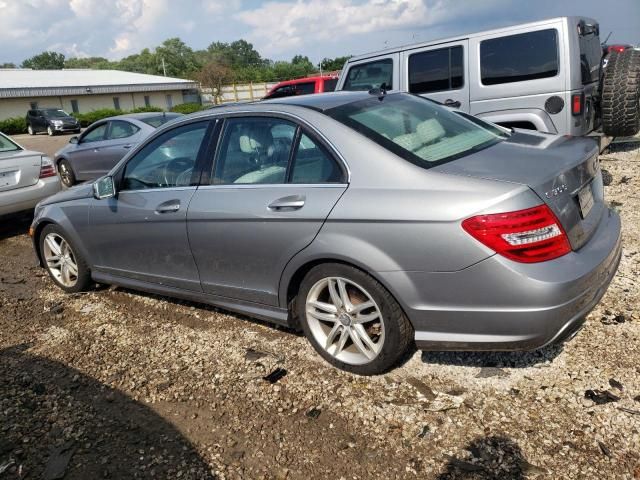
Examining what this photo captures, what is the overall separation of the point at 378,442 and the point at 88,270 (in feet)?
10.7

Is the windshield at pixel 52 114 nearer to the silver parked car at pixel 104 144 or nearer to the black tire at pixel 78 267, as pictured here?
the silver parked car at pixel 104 144

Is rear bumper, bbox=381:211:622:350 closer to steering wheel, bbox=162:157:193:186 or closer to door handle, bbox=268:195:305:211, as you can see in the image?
door handle, bbox=268:195:305:211

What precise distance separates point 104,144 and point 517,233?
916cm

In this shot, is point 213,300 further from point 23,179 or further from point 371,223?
point 23,179

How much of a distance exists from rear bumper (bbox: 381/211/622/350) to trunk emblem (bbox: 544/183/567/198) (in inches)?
12.2

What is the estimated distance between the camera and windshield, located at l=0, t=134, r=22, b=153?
7398 mm

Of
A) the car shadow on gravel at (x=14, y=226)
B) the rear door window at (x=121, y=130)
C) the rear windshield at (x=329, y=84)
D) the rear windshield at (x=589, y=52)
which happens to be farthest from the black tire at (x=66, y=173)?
the rear windshield at (x=589, y=52)

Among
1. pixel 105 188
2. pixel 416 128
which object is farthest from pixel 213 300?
pixel 416 128

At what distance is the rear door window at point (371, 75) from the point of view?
7372mm

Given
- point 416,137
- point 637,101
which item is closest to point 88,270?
point 416,137

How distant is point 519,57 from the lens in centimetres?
614

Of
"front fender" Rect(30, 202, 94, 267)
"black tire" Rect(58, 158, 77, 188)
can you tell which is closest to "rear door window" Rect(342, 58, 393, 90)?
"front fender" Rect(30, 202, 94, 267)

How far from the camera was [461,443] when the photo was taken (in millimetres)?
2492

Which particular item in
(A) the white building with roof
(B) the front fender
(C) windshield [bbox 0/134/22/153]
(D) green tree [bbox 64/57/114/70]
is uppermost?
(D) green tree [bbox 64/57/114/70]
